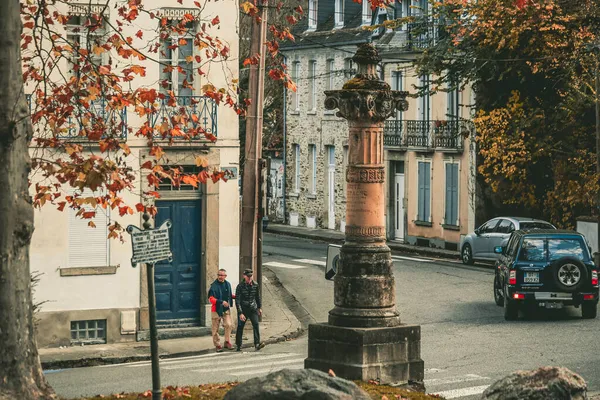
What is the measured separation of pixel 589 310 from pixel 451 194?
2072 centimetres

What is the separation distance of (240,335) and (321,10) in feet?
116

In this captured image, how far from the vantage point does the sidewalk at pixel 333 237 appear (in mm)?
44838

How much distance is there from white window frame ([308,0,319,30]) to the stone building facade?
0.19 ft

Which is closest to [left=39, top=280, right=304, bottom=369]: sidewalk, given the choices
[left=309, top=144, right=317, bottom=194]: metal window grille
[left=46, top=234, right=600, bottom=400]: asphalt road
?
[left=46, top=234, right=600, bottom=400]: asphalt road

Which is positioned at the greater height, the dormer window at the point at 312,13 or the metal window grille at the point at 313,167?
the dormer window at the point at 312,13

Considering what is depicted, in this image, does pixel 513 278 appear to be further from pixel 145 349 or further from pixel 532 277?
pixel 145 349

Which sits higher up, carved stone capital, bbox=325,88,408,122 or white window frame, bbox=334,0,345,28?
white window frame, bbox=334,0,345,28

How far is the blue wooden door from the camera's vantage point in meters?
27.2

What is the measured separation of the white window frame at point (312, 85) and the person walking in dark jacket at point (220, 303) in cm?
3291

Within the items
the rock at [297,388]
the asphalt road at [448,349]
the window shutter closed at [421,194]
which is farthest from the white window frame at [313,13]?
the rock at [297,388]

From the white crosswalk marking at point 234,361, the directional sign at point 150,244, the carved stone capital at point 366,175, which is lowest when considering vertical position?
the white crosswalk marking at point 234,361

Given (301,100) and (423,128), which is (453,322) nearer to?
(423,128)

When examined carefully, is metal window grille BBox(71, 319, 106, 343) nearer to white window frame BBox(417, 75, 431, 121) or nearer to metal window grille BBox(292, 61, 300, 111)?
white window frame BBox(417, 75, 431, 121)

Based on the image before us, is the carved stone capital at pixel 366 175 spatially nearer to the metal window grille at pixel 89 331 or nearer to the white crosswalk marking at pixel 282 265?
the metal window grille at pixel 89 331
